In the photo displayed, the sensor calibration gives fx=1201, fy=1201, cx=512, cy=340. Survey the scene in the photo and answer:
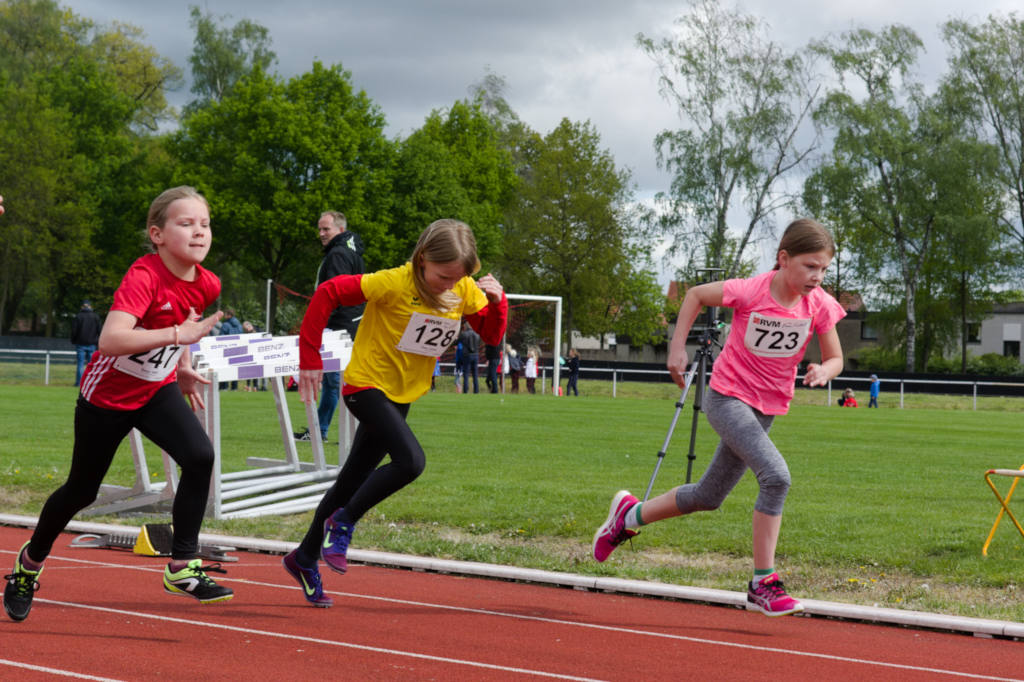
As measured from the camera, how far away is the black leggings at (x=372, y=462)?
19.0 feet

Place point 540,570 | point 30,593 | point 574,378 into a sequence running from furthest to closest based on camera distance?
point 574,378, point 540,570, point 30,593

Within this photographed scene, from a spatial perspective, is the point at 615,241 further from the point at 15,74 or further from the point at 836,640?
the point at 836,640

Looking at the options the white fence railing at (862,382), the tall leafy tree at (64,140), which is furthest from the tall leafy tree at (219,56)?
the white fence railing at (862,382)

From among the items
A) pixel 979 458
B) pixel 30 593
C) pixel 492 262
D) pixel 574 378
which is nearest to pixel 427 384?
pixel 30 593

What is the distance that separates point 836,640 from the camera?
564cm

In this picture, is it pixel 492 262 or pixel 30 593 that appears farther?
pixel 492 262

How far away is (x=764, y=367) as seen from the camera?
19.7 ft

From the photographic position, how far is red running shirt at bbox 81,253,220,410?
5242mm

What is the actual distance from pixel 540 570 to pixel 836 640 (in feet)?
6.70

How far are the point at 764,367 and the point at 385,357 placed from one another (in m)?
1.89

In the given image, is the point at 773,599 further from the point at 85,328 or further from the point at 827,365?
the point at 85,328

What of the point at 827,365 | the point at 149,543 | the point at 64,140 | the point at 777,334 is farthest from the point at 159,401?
the point at 64,140

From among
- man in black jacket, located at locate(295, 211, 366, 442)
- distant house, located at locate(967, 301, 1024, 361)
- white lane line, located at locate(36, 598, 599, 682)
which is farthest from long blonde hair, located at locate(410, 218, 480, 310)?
distant house, located at locate(967, 301, 1024, 361)

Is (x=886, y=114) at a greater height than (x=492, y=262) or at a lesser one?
greater
